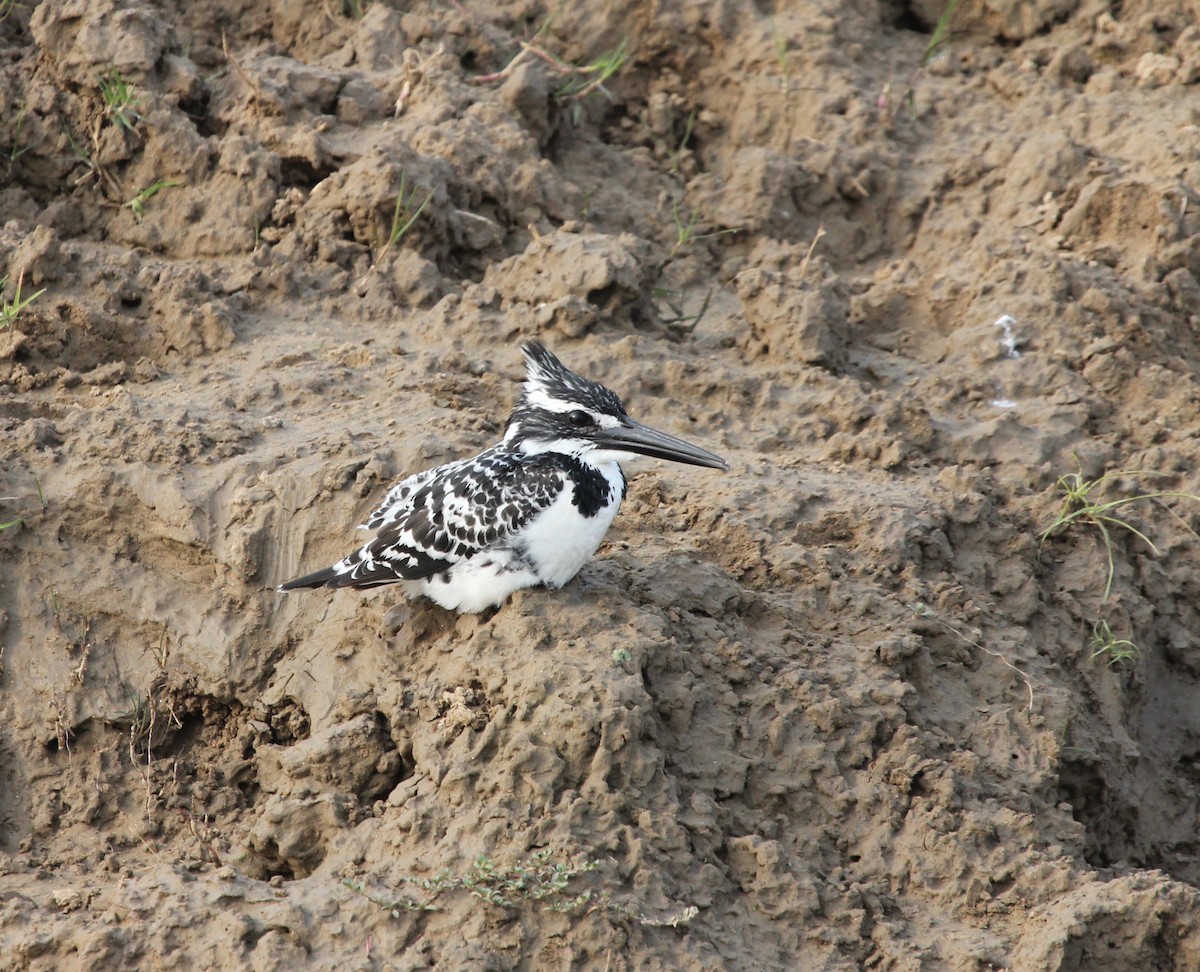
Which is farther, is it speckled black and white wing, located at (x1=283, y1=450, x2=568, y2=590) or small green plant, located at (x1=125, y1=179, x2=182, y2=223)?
small green plant, located at (x1=125, y1=179, x2=182, y2=223)

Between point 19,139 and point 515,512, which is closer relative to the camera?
point 515,512

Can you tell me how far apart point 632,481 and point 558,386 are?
78cm

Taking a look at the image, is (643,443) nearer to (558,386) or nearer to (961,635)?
(558,386)

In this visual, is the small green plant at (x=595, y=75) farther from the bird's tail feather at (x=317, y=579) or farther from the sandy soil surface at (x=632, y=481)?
the bird's tail feather at (x=317, y=579)

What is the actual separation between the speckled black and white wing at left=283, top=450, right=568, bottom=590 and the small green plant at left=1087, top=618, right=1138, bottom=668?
221 cm

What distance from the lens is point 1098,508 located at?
5348mm

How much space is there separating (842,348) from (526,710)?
2.91 metres

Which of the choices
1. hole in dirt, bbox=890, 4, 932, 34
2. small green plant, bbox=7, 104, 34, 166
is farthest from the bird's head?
hole in dirt, bbox=890, 4, 932, 34

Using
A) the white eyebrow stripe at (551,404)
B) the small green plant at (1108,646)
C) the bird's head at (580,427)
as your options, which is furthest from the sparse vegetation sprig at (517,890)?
the small green plant at (1108,646)

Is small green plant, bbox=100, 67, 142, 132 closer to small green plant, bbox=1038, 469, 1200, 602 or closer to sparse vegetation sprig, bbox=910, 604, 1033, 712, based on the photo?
sparse vegetation sprig, bbox=910, 604, 1033, 712

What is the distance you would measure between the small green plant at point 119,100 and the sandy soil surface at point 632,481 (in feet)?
0.09

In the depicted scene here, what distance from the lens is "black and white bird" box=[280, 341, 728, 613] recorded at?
4316 mm

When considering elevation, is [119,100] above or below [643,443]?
above

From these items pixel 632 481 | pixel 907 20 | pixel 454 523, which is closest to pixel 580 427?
pixel 454 523
